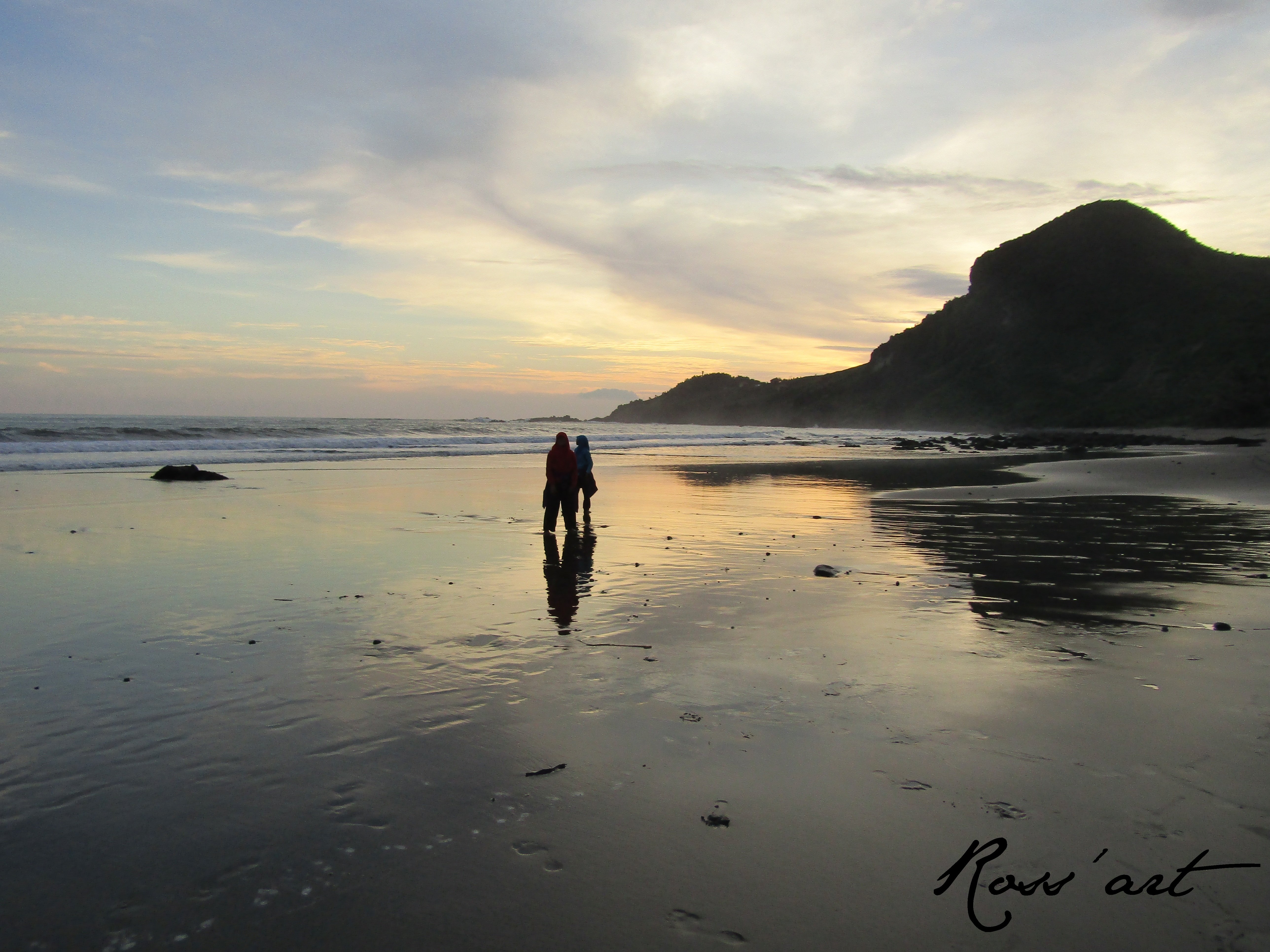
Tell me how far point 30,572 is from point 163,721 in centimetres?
677

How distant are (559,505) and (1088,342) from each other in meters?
148

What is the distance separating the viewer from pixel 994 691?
5.70 meters

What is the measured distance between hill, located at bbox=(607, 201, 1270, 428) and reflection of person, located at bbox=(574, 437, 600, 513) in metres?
96.8

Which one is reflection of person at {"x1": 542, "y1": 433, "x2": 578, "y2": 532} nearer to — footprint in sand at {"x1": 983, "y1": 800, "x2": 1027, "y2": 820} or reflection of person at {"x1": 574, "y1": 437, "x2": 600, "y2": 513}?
reflection of person at {"x1": 574, "y1": 437, "x2": 600, "y2": 513}

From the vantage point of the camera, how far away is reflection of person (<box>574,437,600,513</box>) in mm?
16234

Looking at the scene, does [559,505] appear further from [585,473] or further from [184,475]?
[184,475]

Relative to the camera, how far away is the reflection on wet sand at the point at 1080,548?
8945 millimetres

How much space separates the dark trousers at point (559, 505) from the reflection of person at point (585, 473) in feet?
3.85

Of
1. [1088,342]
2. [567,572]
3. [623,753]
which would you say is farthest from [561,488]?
[1088,342]

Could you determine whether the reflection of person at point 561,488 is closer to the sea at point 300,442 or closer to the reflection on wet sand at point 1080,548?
the reflection on wet sand at point 1080,548

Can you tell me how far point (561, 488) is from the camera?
14.6 meters

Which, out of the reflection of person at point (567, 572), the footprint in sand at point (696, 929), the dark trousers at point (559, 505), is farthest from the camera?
the dark trousers at point (559, 505)

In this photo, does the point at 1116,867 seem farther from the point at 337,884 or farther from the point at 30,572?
the point at 30,572

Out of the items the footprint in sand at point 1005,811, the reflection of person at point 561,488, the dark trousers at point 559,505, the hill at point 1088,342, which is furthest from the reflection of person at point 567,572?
the hill at point 1088,342
